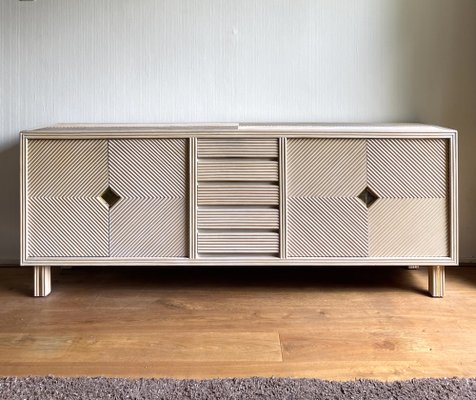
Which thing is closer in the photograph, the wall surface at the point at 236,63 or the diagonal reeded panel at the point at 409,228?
the diagonal reeded panel at the point at 409,228

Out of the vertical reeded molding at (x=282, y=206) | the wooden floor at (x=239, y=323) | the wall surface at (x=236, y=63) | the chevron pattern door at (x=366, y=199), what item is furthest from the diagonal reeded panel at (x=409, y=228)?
the wall surface at (x=236, y=63)

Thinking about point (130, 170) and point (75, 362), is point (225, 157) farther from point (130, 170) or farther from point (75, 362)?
point (75, 362)

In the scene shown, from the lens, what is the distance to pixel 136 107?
1.80 metres

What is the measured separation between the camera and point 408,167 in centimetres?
144

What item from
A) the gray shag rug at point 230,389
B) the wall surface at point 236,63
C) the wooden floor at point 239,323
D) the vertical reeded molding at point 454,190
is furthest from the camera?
the wall surface at point 236,63

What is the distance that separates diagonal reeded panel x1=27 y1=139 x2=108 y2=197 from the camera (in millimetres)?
1443

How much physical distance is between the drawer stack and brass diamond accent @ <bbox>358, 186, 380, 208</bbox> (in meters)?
0.25

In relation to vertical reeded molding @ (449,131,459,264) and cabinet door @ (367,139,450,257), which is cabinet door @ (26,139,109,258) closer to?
cabinet door @ (367,139,450,257)

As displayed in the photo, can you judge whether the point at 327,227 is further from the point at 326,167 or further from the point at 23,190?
the point at 23,190

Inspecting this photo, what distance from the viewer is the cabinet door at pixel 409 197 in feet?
4.70

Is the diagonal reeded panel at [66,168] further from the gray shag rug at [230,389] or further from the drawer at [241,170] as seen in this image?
the gray shag rug at [230,389]

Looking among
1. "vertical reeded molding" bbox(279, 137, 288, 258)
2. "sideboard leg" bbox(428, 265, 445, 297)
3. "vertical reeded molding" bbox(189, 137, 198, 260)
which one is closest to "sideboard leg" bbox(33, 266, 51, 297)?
"vertical reeded molding" bbox(189, 137, 198, 260)

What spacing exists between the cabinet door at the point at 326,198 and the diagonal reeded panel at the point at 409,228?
1.5 inches

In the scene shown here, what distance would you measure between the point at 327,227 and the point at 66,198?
74 centimetres
